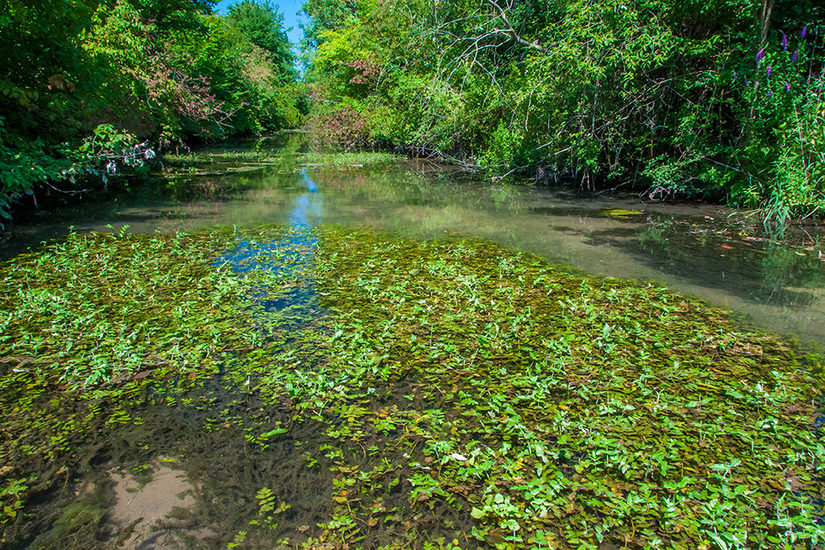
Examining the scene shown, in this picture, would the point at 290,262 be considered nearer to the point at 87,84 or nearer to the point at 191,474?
the point at 191,474

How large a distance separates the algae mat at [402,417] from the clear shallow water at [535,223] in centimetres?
108

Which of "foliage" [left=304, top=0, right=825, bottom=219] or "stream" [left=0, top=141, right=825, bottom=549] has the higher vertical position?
"foliage" [left=304, top=0, right=825, bottom=219]

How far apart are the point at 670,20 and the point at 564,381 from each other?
10.0 meters

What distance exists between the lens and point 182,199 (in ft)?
40.6

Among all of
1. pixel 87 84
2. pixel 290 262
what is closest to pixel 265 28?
pixel 87 84

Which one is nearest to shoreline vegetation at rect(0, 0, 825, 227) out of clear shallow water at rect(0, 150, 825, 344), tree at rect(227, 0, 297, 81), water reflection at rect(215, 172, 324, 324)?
clear shallow water at rect(0, 150, 825, 344)

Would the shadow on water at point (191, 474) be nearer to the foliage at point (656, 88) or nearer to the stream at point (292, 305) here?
the stream at point (292, 305)

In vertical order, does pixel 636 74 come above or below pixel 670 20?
below

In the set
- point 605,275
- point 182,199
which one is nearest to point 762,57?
point 605,275

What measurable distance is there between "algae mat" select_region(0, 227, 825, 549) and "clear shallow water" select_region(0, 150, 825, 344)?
1.08 m

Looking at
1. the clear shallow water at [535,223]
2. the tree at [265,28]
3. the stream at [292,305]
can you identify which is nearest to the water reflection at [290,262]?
the stream at [292,305]

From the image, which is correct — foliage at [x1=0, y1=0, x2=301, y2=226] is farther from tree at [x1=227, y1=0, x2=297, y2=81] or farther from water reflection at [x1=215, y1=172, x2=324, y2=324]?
tree at [x1=227, y1=0, x2=297, y2=81]

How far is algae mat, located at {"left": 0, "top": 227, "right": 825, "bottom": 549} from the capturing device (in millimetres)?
2586

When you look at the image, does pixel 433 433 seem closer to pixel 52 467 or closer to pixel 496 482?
pixel 496 482
